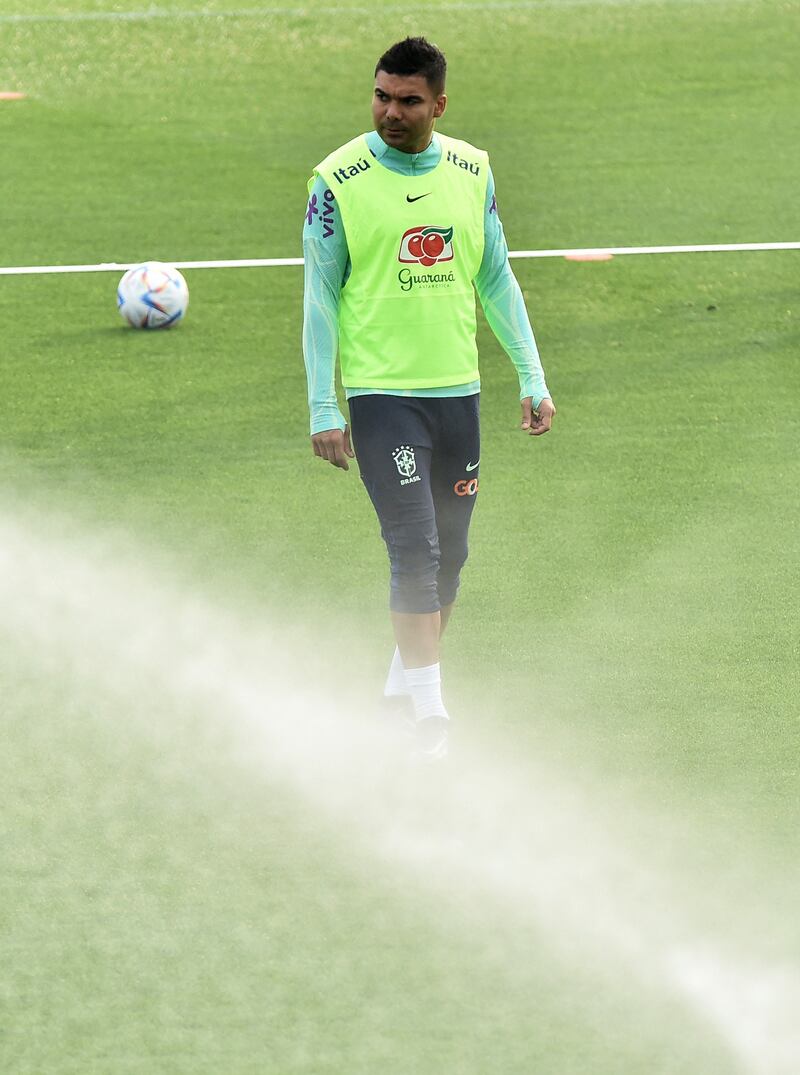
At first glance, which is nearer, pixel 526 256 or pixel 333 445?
pixel 333 445

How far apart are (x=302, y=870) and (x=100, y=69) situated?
1478cm

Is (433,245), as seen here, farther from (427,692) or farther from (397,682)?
(397,682)

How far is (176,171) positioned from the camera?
1517 cm

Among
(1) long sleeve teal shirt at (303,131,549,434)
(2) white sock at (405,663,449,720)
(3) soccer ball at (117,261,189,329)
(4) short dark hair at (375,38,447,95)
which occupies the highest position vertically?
(4) short dark hair at (375,38,447,95)

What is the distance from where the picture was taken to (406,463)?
5.96 metres

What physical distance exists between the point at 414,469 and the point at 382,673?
1.19 meters

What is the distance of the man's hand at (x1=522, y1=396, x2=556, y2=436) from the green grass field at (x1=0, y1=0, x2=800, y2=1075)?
1079 millimetres

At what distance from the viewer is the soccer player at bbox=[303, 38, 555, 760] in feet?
18.9

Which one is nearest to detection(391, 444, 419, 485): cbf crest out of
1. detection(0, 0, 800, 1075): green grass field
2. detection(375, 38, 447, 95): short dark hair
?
detection(0, 0, 800, 1075): green grass field

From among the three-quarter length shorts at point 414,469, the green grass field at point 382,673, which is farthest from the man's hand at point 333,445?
the green grass field at point 382,673

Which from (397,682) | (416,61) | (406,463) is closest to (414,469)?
(406,463)

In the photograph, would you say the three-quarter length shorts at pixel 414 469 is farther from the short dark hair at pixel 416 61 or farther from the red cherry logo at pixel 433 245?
the short dark hair at pixel 416 61

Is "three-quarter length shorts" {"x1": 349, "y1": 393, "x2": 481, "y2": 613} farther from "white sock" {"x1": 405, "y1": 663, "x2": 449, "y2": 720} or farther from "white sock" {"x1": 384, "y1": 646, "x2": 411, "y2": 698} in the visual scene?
"white sock" {"x1": 384, "y1": 646, "x2": 411, "y2": 698}

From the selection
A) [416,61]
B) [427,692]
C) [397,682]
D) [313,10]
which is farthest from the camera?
[313,10]
